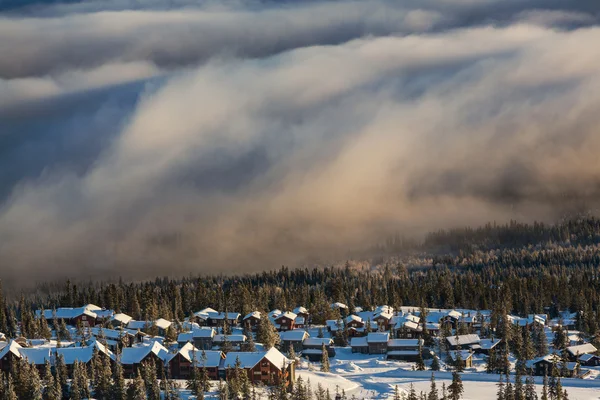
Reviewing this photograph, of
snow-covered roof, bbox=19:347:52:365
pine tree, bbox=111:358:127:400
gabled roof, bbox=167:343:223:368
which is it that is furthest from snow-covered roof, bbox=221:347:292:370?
snow-covered roof, bbox=19:347:52:365

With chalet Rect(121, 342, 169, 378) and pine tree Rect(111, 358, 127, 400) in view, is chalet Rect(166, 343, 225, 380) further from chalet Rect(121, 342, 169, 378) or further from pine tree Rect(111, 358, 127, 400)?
pine tree Rect(111, 358, 127, 400)

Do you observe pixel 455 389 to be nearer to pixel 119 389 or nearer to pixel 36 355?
pixel 119 389

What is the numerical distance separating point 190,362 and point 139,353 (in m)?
10.9

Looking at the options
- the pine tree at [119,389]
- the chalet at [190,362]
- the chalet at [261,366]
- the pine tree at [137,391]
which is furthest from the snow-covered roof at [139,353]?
the pine tree at [137,391]

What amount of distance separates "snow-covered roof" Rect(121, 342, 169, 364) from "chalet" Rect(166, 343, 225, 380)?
Answer: 225cm

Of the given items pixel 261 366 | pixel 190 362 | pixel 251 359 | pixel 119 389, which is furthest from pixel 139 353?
pixel 119 389

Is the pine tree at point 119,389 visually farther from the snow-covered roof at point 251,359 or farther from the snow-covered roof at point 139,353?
the snow-covered roof at point 251,359

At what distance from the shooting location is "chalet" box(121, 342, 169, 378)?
188000 mm

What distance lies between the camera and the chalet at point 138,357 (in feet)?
617

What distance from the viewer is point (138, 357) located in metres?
189

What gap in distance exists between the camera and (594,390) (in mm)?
187750

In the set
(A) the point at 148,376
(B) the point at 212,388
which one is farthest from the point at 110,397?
(B) the point at 212,388

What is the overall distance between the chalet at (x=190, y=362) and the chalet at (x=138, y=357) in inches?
88.2

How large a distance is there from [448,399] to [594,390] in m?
41.8
